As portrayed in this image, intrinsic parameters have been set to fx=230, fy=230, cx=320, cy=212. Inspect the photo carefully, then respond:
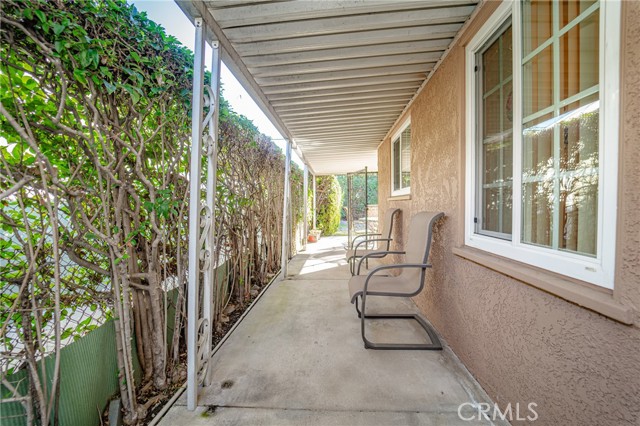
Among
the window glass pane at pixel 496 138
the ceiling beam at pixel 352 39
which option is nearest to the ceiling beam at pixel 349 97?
the ceiling beam at pixel 352 39

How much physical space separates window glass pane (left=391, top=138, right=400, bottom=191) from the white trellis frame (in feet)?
10.5

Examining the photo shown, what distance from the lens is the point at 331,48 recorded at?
1.93 metres

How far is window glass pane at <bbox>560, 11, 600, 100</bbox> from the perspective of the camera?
946mm

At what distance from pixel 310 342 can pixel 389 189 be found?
10.5ft

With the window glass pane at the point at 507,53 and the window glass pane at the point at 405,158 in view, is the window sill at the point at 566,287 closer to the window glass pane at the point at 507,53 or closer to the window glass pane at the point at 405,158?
the window glass pane at the point at 507,53

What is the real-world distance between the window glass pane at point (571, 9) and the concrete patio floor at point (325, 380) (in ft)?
6.88

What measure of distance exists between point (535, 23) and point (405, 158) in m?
2.49

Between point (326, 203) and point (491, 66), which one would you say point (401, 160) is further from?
point (326, 203)

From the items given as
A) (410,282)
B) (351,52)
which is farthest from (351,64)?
(410,282)

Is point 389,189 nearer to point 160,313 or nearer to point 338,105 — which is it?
point 338,105

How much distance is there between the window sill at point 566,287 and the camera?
797 mm

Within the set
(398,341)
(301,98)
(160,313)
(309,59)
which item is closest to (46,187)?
(160,313)

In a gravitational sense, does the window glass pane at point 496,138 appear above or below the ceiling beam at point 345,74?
below

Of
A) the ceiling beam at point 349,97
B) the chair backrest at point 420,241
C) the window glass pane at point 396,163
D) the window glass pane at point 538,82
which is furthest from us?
the window glass pane at point 396,163
